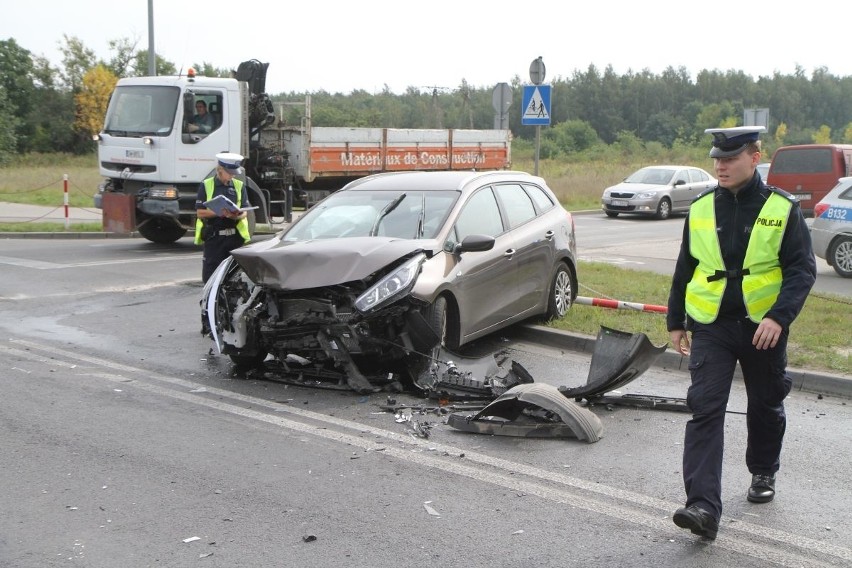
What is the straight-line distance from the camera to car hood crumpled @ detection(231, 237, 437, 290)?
275 inches

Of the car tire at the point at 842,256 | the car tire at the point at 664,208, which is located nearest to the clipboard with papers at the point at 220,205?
the car tire at the point at 842,256

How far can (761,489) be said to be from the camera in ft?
16.4

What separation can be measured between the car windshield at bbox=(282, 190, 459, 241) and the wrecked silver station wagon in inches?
0.5

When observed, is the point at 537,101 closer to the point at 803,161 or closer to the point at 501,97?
the point at 501,97

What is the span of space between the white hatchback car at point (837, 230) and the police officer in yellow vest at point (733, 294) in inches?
436

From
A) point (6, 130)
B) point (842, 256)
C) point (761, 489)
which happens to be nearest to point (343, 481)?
point (761, 489)

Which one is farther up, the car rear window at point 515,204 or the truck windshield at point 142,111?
the truck windshield at point 142,111

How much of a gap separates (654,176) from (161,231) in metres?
16.4

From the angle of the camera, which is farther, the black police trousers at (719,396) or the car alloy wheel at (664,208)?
the car alloy wheel at (664,208)

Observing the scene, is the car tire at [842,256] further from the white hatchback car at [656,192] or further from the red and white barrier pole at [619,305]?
the white hatchback car at [656,192]

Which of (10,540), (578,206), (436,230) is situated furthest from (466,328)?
(578,206)

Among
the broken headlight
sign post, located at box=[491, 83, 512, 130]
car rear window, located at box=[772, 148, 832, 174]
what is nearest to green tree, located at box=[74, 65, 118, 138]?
sign post, located at box=[491, 83, 512, 130]

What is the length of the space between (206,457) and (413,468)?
1.22m

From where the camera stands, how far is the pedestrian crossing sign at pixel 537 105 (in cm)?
1628
